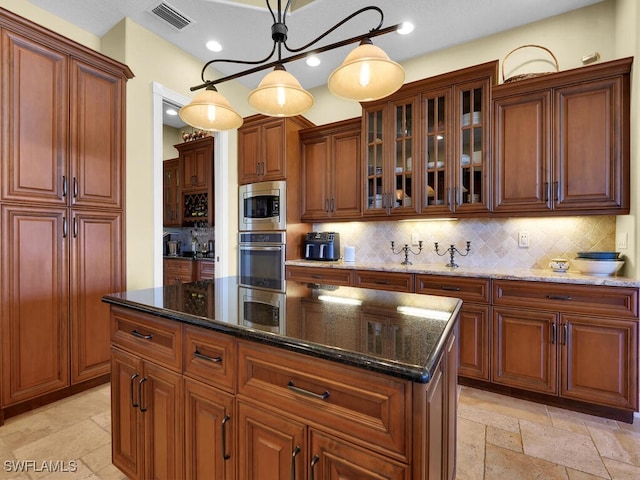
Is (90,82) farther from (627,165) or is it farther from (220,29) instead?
(627,165)

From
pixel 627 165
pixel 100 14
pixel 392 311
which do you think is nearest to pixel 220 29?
pixel 100 14

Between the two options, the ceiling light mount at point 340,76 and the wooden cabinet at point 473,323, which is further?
the wooden cabinet at point 473,323

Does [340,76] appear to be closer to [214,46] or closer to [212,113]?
[212,113]

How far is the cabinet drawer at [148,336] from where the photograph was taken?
48.3 inches

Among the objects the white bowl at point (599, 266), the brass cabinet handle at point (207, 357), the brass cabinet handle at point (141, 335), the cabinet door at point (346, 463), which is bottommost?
the cabinet door at point (346, 463)

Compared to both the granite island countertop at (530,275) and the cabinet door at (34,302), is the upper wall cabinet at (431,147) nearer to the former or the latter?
the granite island countertop at (530,275)

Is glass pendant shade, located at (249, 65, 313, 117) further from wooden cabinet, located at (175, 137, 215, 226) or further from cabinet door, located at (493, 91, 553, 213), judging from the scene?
wooden cabinet, located at (175, 137, 215, 226)

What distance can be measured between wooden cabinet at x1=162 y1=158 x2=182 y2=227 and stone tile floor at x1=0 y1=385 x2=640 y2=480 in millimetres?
3328

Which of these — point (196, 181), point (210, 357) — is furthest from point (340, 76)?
point (196, 181)

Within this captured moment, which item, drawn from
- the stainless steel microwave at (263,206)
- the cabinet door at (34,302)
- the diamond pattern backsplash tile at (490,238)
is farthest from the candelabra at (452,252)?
the cabinet door at (34,302)

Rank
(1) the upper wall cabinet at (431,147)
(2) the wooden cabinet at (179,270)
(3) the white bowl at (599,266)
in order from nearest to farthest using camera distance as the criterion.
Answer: (3) the white bowl at (599,266)
(1) the upper wall cabinet at (431,147)
(2) the wooden cabinet at (179,270)

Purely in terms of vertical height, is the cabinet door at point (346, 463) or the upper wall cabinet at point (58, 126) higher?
the upper wall cabinet at point (58, 126)

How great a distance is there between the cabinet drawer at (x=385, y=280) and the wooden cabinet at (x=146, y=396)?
204 centimetres

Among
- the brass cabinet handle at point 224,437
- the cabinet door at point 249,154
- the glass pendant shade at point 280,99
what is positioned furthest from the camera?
the cabinet door at point 249,154
